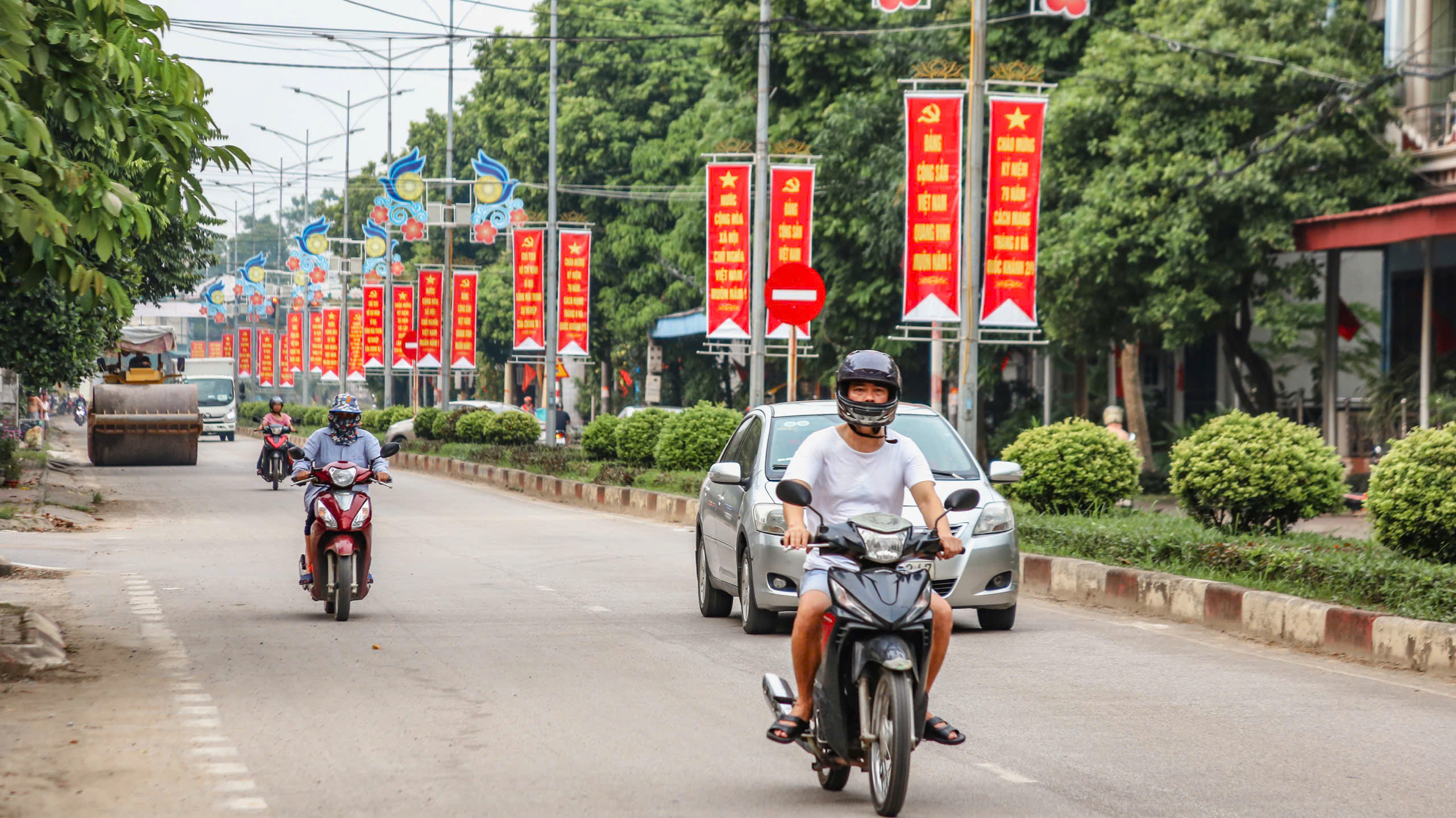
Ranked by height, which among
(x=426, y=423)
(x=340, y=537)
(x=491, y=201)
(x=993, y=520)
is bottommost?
(x=340, y=537)

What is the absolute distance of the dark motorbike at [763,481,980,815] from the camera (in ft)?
18.8

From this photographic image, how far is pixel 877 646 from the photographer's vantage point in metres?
5.77

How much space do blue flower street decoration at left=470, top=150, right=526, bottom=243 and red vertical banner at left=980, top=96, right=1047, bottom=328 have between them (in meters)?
20.1

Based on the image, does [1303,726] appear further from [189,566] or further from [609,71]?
[609,71]

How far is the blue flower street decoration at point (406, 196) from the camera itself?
38688 millimetres

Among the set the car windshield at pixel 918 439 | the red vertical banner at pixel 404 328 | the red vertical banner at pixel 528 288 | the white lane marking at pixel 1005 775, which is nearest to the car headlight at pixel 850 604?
the white lane marking at pixel 1005 775

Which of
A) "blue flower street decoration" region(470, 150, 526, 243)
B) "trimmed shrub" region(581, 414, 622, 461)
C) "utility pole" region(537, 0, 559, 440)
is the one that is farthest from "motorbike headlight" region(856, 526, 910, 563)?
"blue flower street decoration" region(470, 150, 526, 243)

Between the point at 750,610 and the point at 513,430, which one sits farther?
the point at 513,430

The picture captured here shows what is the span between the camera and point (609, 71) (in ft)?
183

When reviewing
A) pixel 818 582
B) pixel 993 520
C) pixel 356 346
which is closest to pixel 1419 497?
pixel 993 520

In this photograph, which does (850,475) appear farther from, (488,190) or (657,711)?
(488,190)

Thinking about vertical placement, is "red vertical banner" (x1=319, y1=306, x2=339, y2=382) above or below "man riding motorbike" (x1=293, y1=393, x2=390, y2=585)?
above

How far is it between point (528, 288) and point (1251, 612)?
85.9 feet

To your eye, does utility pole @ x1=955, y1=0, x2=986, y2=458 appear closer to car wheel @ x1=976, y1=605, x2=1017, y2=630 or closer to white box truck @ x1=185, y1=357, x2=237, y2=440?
car wheel @ x1=976, y1=605, x2=1017, y2=630
